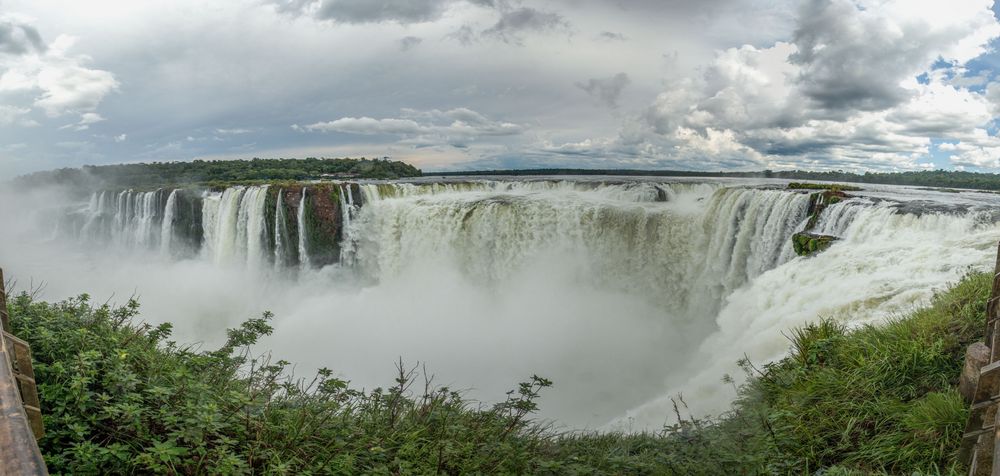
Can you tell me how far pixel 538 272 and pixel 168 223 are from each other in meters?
20.3

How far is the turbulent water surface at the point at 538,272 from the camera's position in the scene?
9.00 metres

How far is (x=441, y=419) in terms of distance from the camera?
14.2 ft

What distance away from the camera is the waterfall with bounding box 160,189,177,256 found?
80.7ft

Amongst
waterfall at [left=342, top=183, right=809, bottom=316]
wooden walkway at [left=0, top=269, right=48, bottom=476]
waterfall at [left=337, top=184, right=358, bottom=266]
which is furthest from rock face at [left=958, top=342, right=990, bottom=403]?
waterfall at [left=337, top=184, right=358, bottom=266]

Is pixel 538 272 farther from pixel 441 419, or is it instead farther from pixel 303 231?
pixel 441 419

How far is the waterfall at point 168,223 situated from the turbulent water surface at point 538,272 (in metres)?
0.10

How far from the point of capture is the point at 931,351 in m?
4.30

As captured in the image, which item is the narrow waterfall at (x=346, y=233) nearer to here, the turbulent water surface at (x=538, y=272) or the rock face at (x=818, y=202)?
the turbulent water surface at (x=538, y=272)

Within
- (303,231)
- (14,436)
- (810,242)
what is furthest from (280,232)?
(14,436)

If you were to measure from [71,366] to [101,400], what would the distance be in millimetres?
364

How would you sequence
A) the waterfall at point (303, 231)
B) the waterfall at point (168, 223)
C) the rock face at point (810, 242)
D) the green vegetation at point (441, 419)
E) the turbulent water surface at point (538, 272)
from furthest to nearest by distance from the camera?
the waterfall at point (168, 223)
the waterfall at point (303, 231)
the rock face at point (810, 242)
the turbulent water surface at point (538, 272)
the green vegetation at point (441, 419)

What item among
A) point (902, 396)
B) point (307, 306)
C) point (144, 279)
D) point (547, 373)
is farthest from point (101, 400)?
point (144, 279)

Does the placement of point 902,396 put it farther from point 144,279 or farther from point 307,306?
point 144,279

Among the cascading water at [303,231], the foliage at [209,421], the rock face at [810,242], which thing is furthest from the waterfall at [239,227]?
the rock face at [810,242]
